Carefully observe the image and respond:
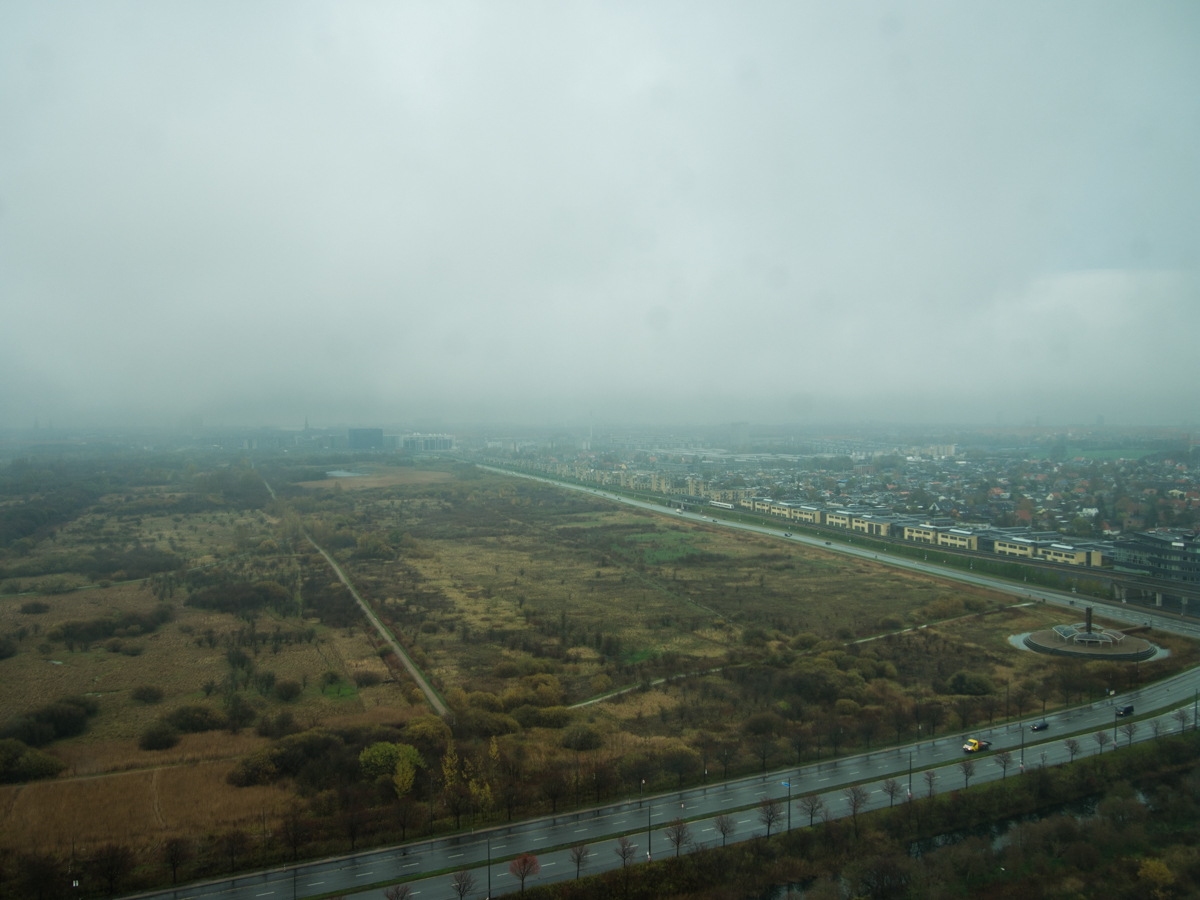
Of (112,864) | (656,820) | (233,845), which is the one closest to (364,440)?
(233,845)

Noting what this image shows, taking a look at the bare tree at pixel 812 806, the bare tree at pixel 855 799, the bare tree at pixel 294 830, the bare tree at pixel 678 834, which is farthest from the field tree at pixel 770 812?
the bare tree at pixel 294 830

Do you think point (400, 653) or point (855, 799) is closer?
point (855, 799)

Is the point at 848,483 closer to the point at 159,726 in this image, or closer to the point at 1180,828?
the point at 1180,828

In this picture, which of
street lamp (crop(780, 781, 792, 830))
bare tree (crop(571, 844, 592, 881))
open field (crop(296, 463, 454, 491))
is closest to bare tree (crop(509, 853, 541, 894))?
bare tree (crop(571, 844, 592, 881))

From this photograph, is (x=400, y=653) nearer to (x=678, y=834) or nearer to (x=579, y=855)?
(x=579, y=855)

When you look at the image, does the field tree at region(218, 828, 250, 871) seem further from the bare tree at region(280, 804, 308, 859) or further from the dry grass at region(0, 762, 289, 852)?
the bare tree at region(280, 804, 308, 859)

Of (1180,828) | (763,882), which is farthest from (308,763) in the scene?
(1180,828)
